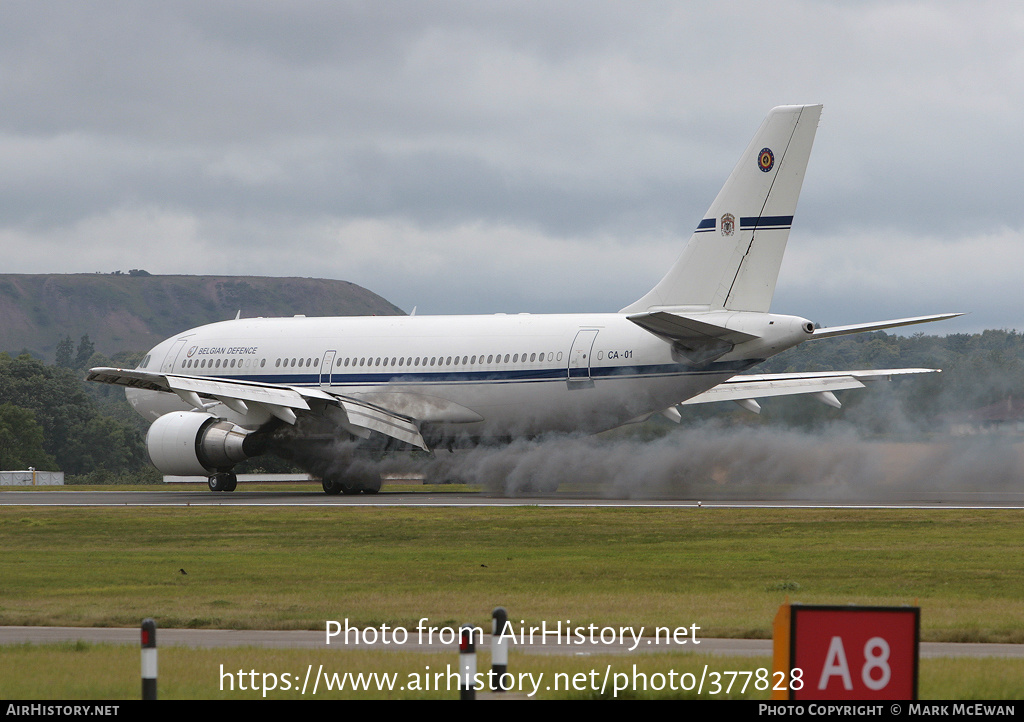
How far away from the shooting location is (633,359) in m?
38.8

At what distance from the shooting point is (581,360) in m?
39.9

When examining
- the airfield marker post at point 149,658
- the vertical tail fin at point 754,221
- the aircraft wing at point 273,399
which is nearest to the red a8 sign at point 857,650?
the airfield marker post at point 149,658

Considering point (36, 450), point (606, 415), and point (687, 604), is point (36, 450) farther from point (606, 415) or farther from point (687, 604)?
point (687, 604)

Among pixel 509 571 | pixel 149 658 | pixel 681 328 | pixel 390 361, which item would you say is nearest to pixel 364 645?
pixel 149 658

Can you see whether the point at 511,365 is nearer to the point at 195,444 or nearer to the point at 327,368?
the point at 327,368

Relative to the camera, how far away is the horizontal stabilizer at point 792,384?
43688mm

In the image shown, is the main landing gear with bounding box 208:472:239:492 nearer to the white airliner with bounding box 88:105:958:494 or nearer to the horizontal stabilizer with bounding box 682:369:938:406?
the white airliner with bounding box 88:105:958:494

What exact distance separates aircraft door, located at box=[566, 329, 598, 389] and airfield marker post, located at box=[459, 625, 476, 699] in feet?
99.0

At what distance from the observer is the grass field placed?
53.7 ft

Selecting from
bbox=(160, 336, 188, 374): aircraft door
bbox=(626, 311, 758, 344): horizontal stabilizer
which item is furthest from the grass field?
bbox=(160, 336, 188, 374): aircraft door

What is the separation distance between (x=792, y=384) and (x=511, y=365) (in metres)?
9.71

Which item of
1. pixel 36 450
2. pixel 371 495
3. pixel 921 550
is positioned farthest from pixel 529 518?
pixel 36 450
